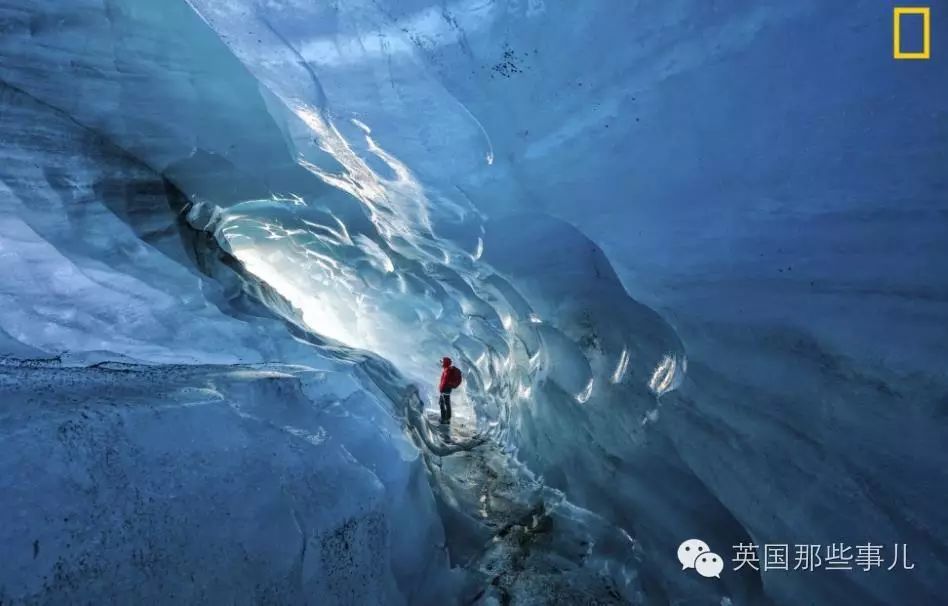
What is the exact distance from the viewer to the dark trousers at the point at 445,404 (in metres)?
8.71

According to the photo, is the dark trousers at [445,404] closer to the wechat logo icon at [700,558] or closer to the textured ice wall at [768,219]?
the textured ice wall at [768,219]

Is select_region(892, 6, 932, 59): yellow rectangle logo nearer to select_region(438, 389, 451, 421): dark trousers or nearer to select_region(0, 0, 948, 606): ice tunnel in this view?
Answer: select_region(0, 0, 948, 606): ice tunnel

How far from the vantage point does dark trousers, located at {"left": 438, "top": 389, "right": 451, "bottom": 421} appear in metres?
8.71

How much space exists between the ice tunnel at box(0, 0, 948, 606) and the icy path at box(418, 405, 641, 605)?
0.03 metres

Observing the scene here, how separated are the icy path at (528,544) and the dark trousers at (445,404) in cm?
241

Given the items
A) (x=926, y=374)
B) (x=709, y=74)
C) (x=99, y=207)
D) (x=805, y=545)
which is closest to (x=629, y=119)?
(x=709, y=74)

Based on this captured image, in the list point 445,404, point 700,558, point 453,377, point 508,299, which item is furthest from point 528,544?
point 445,404

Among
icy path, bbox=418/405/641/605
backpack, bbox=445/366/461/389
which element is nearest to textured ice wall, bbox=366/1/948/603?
icy path, bbox=418/405/641/605

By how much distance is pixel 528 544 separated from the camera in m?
4.48

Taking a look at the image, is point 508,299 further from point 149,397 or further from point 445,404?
point 149,397

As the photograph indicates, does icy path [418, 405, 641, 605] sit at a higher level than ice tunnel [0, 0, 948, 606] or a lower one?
lower

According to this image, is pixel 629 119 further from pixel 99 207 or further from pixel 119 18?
pixel 99 207

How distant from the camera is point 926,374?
2.14 meters

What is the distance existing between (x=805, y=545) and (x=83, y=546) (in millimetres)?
2994
